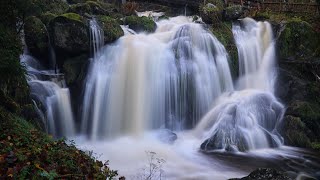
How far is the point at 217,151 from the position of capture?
11055 mm

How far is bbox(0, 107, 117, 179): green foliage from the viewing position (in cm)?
516

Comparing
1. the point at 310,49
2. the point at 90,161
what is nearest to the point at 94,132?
the point at 90,161

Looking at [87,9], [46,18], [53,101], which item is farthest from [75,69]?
[87,9]

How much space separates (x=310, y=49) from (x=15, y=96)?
41.2 ft

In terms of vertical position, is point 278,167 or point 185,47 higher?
point 185,47

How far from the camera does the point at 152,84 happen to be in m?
13.8

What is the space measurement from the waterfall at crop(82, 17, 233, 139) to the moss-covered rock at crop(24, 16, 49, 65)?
7.53ft

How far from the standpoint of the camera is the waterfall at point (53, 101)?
12.0m

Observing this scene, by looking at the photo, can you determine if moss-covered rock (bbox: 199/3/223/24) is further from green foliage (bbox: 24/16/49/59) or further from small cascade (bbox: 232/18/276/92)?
green foliage (bbox: 24/16/49/59)

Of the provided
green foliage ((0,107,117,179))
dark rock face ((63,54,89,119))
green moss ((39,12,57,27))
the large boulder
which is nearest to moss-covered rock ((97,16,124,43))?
the large boulder

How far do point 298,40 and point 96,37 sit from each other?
29.9 ft

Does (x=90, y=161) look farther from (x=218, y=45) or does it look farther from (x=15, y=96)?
(x=218, y=45)

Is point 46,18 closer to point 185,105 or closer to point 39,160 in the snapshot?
point 185,105

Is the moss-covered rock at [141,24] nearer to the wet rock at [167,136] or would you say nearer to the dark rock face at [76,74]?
the dark rock face at [76,74]
